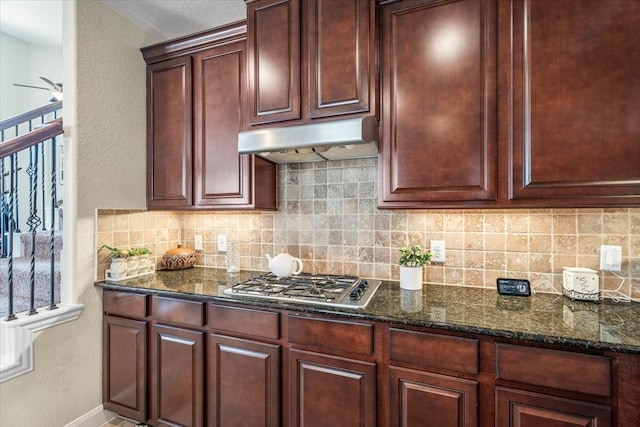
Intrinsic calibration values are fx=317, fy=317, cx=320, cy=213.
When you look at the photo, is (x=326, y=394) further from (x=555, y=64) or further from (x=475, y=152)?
(x=555, y=64)

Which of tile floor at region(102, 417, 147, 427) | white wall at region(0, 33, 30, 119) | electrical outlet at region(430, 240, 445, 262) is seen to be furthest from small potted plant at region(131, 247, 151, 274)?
white wall at region(0, 33, 30, 119)

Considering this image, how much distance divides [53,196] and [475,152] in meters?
2.52

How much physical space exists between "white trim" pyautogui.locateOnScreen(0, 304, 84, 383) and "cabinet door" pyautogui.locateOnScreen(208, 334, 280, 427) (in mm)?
988

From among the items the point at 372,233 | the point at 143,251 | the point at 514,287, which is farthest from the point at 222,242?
the point at 514,287

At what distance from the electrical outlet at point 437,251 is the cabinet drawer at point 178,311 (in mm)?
1353

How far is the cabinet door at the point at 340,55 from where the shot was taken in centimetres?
161

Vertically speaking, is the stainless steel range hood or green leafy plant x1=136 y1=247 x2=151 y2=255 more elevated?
the stainless steel range hood

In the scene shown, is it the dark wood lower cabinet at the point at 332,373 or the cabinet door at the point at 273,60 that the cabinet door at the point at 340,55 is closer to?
the cabinet door at the point at 273,60

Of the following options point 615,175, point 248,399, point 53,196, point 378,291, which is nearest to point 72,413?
point 248,399

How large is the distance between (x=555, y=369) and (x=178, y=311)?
1770 millimetres

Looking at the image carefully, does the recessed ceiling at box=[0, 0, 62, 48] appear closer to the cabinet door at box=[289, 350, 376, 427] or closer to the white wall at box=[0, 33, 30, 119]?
the white wall at box=[0, 33, 30, 119]

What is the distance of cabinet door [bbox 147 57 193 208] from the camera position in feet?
7.20

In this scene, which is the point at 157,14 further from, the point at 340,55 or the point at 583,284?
the point at 583,284

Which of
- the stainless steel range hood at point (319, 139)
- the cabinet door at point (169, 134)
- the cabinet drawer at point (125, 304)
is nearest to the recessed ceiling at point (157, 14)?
the cabinet door at point (169, 134)
